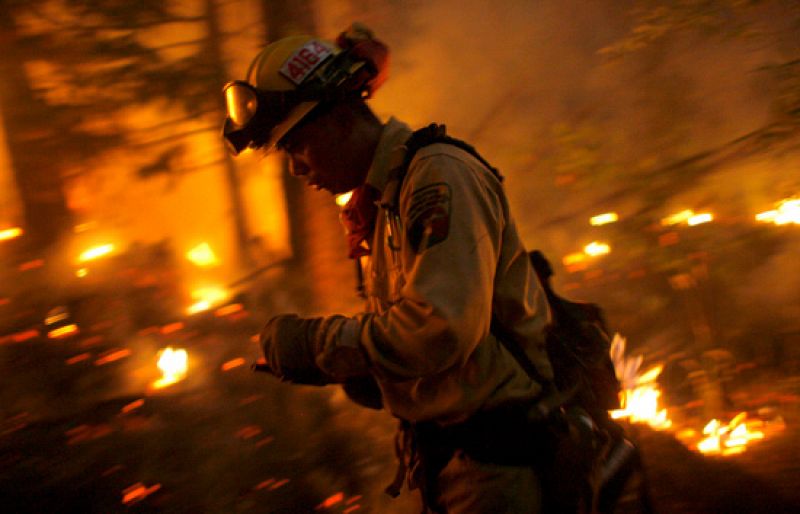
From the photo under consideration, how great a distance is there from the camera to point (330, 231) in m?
4.79

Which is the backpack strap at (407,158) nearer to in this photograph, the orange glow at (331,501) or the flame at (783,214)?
the orange glow at (331,501)

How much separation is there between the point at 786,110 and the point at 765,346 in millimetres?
1943

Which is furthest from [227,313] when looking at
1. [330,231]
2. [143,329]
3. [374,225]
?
[374,225]

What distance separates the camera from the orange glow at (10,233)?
156 inches

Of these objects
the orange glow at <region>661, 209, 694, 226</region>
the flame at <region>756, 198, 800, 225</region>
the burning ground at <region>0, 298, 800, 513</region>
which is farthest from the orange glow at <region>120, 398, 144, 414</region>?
the flame at <region>756, 198, 800, 225</region>

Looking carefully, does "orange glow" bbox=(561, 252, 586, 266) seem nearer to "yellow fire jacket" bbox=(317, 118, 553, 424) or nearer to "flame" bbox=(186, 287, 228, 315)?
"flame" bbox=(186, 287, 228, 315)

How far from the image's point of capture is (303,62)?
2346 millimetres

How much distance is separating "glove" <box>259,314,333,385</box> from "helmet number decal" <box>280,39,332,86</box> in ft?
2.58

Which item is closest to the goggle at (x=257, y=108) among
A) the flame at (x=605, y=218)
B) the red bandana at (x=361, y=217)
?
the red bandana at (x=361, y=217)

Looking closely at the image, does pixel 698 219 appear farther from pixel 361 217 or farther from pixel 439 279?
pixel 439 279

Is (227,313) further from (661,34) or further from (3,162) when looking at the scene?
(661,34)

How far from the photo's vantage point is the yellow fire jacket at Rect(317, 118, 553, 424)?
189cm

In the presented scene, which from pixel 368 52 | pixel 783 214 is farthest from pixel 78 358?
pixel 783 214

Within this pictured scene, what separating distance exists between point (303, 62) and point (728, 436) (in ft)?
13.9
